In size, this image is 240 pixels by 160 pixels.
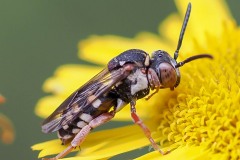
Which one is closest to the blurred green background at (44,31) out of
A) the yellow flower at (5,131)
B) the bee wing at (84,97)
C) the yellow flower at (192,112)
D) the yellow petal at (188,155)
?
the yellow flower at (192,112)

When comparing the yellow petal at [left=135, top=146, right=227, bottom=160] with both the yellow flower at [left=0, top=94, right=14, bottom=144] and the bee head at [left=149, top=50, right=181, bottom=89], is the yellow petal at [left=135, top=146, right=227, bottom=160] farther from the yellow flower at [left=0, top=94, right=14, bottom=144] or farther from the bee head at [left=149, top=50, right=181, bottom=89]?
the yellow flower at [left=0, top=94, right=14, bottom=144]

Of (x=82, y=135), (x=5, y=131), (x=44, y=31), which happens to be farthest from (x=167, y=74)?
(x=44, y=31)

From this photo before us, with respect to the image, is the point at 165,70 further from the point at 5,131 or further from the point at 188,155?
the point at 5,131

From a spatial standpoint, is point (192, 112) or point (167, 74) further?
point (192, 112)

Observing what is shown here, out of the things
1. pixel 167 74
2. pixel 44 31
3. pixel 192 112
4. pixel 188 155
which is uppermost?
pixel 44 31

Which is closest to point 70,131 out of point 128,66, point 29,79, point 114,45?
point 128,66

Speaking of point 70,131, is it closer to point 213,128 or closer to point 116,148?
point 116,148
